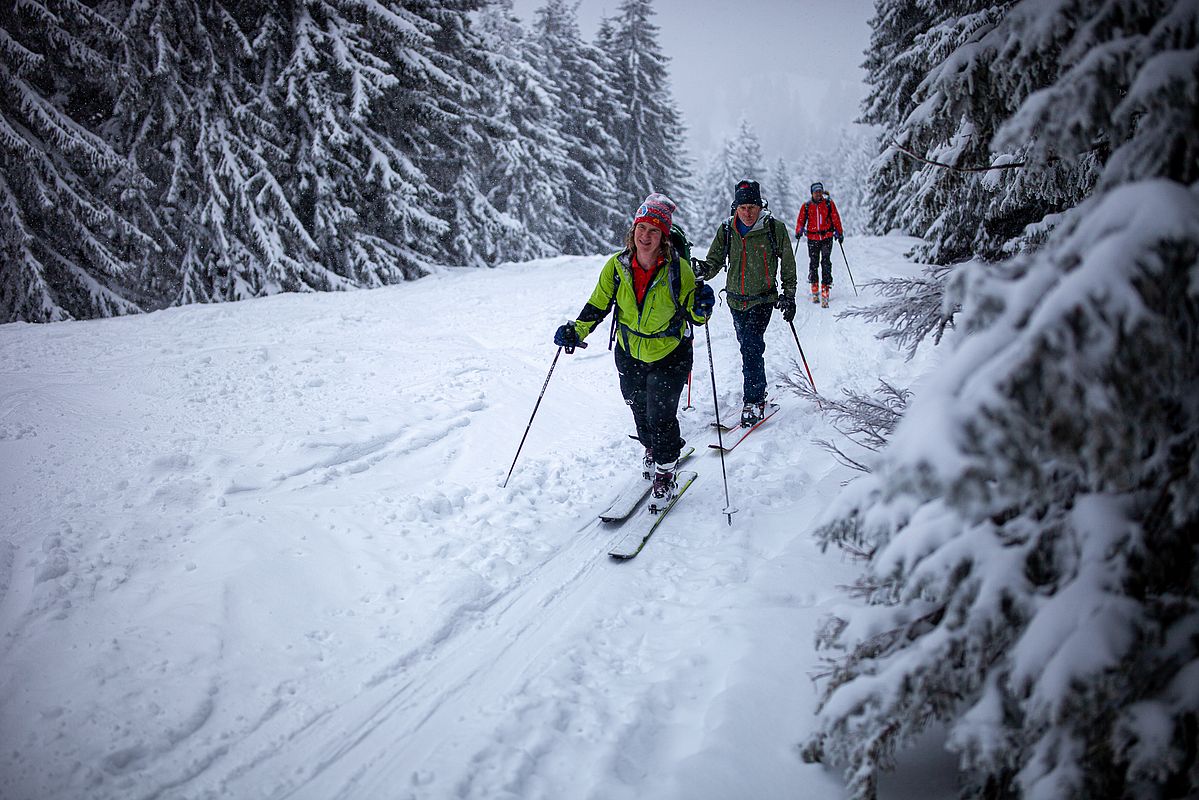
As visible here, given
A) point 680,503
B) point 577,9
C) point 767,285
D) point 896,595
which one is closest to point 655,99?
point 577,9

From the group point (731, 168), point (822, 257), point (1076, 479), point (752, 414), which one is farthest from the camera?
point (731, 168)

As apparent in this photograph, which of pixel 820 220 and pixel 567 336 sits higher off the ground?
pixel 820 220

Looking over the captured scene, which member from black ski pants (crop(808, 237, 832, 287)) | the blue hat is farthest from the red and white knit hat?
black ski pants (crop(808, 237, 832, 287))

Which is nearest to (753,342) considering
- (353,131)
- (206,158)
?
(353,131)

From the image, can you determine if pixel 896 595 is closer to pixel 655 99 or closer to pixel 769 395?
pixel 769 395

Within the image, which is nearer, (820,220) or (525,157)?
(820,220)

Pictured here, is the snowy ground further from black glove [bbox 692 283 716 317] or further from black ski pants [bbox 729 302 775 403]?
black glove [bbox 692 283 716 317]

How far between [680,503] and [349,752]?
320 centimetres

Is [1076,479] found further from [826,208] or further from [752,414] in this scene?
[826,208]

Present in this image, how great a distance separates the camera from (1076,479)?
1.70 meters

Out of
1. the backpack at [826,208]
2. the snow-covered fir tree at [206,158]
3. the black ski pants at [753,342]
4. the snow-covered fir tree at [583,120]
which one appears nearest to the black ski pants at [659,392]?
the black ski pants at [753,342]

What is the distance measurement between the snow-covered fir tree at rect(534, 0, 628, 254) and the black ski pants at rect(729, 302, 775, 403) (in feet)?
71.9

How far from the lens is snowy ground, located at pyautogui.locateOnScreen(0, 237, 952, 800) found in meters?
2.57

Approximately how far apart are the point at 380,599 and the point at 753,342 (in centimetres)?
474
